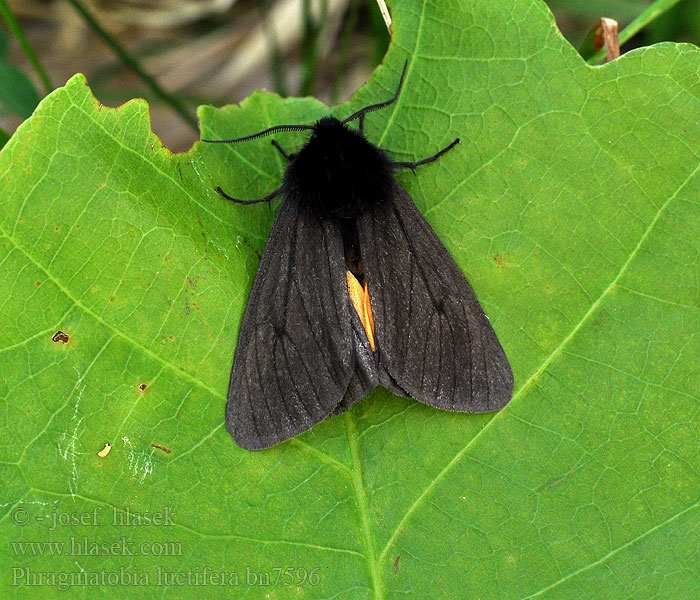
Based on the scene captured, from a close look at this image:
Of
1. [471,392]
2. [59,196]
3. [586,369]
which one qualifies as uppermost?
[59,196]

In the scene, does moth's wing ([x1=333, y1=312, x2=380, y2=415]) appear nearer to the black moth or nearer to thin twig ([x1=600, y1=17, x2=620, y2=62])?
the black moth

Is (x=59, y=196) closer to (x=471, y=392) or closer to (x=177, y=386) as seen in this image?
(x=177, y=386)

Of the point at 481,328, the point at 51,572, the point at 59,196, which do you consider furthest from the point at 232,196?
the point at 51,572

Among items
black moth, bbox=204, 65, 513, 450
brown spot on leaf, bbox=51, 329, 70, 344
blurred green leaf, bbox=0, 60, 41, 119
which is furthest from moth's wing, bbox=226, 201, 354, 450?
blurred green leaf, bbox=0, 60, 41, 119

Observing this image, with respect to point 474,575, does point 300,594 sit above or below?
above

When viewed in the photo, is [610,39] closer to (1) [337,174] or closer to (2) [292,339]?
(1) [337,174]

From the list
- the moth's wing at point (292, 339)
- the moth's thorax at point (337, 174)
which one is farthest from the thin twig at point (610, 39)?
the moth's wing at point (292, 339)

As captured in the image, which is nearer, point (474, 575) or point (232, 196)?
point (474, 575)
